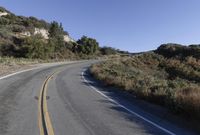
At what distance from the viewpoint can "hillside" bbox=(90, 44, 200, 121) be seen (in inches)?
520

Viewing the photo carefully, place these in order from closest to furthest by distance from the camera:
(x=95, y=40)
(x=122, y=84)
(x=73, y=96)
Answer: (x=73, y=96) → (x=122, y=84) → (x=95, y=40)

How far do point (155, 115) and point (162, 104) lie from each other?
2.02 meters

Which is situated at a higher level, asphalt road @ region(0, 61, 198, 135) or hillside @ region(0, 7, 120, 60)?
hillside @ region(0, 7, 120, 60)

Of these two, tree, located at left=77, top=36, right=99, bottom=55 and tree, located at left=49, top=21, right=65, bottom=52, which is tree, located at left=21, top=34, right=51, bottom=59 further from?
tree, located at left=77, top=36, right=99, bottom=55

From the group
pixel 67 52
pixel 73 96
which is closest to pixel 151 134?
pixel 73 96

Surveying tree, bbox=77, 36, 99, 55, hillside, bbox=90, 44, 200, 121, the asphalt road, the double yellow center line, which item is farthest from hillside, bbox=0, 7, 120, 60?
the double yellow center line

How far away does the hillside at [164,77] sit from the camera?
1322 cm

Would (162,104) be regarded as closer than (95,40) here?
Yes

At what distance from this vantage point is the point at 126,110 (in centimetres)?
1388

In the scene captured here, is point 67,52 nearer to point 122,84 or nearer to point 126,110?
point 122,84

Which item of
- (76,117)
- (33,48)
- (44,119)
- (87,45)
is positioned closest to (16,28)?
(33,48)

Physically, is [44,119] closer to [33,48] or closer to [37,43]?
[33,48]

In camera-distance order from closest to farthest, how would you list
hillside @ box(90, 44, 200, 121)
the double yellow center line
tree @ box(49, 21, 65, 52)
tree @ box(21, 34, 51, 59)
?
the double yellow center line, hillside @ box(90, 44, 200, 121), tree @ box(21, 34, 51, 59), tree @ box(49, 21, 65, 52)

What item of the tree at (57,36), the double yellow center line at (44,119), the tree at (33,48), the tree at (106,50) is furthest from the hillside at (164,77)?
the tree at (106,50)
